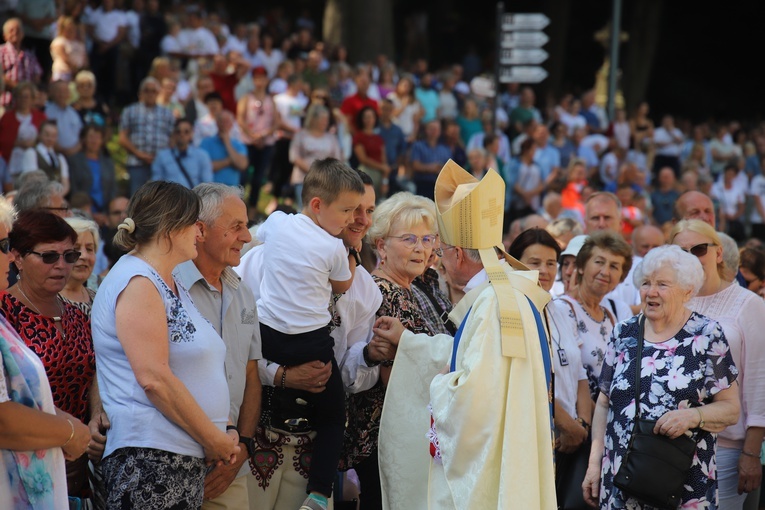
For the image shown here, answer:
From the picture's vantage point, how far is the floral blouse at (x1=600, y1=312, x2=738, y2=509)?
476 centimetres

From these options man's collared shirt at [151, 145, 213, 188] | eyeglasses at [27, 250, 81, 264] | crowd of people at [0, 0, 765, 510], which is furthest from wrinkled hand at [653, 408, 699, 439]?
man's collared shirt at [151, 145, 213, 188]

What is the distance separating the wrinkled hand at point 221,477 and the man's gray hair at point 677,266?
2.19 meters

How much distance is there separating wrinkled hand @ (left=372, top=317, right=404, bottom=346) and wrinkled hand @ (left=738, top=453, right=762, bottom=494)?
2120mm

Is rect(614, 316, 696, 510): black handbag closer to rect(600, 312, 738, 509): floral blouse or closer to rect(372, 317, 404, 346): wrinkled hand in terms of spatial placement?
rect(600, 312, 738, 509): floral blouse

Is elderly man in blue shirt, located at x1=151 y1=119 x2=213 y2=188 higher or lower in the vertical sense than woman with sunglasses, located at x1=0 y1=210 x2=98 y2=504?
lower

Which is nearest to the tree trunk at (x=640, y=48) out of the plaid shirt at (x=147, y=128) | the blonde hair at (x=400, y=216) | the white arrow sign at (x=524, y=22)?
Result: the white arrow sign at (x=524, y=22)

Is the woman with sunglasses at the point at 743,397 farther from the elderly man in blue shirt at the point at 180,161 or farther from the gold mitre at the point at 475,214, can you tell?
the elderly man in blue shirt at the point at 180,161

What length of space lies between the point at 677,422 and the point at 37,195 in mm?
4322

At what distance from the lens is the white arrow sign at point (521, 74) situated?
13898mm

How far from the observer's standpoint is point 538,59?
13867mm

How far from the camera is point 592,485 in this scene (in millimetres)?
5094

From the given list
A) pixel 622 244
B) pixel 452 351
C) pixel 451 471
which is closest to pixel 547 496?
pixel 451 471

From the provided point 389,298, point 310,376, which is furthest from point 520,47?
point 310,376

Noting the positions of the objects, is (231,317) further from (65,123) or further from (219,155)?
(219,155)
